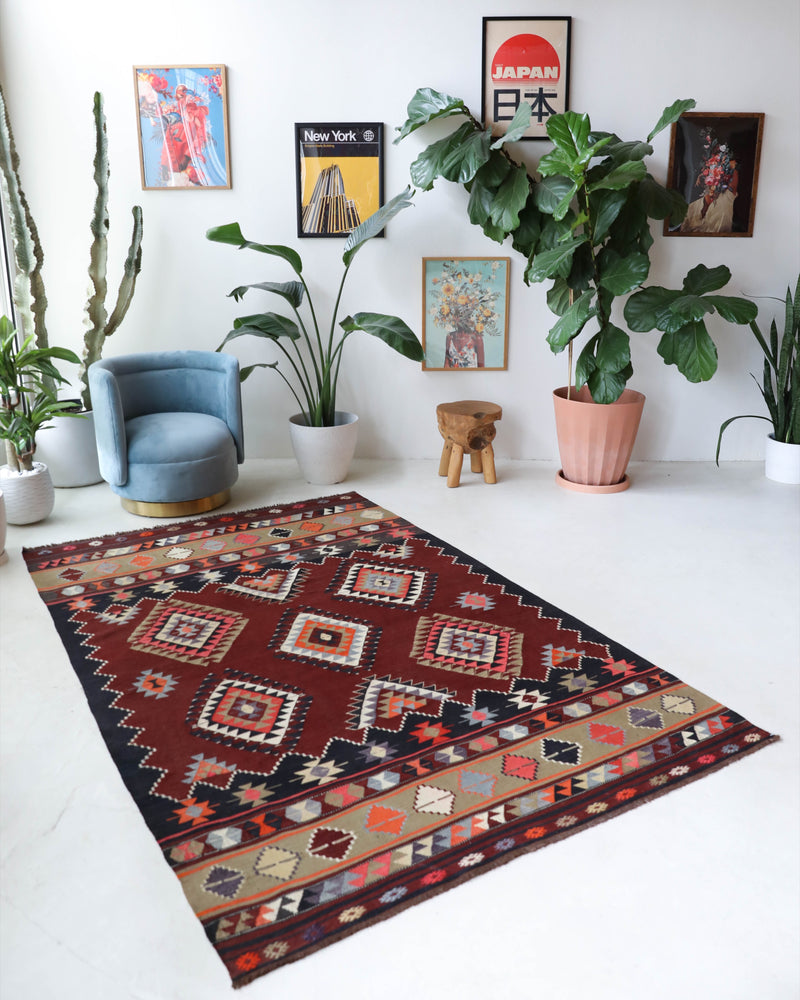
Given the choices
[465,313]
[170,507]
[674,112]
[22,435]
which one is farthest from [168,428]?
[674,112]

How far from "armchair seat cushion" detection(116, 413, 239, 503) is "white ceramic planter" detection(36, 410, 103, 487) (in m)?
0.44

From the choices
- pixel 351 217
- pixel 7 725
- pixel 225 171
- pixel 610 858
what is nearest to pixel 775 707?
pixel 610 858

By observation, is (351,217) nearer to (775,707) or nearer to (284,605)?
(284,605)

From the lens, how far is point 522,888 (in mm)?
1886

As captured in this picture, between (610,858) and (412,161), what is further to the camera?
(412,161)

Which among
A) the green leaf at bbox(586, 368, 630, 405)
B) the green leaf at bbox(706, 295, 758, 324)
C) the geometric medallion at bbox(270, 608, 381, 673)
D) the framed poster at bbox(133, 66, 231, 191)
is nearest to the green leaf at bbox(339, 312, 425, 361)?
the green leaf at bbox(586, 368, 630, 405)

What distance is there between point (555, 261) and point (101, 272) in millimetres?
2171

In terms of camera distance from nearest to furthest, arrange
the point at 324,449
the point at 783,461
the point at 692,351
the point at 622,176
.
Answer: the point at 622,176
the point at 692,351
the point at 324,449
the point at 783,461

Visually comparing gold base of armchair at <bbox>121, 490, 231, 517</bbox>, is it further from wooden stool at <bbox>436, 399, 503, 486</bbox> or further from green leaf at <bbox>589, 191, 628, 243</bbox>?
green leaf at <bbox>589, 191, 628, 243</bbox>

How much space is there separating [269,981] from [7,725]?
1156mm

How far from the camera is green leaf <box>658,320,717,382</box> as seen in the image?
3826 mm

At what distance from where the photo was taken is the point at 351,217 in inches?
174

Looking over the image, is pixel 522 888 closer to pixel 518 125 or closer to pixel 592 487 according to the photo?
pixel 592 487

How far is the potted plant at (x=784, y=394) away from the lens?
4227 millimetres
